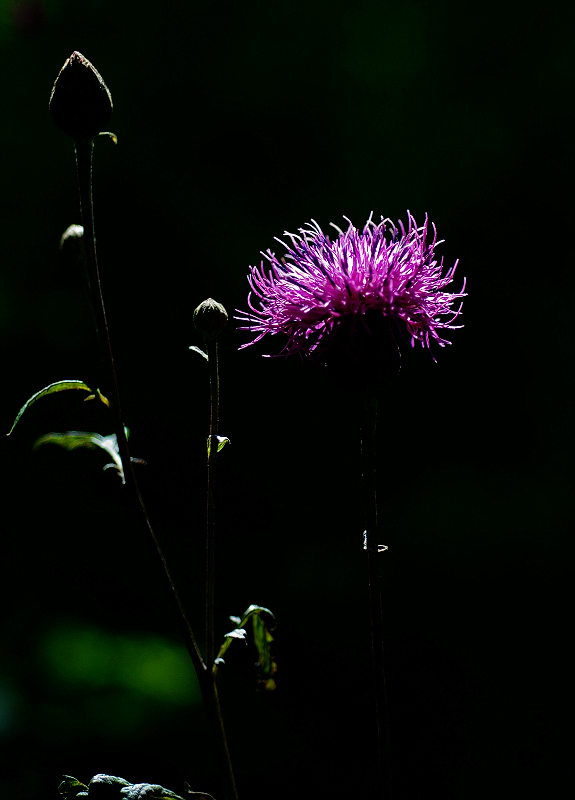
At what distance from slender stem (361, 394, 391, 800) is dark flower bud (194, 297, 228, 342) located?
0.28 meters

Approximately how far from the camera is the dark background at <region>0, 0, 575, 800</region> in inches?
197

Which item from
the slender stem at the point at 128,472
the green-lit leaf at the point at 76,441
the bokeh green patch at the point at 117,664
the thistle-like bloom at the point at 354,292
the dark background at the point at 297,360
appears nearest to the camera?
the slender stem at the point at 128,472

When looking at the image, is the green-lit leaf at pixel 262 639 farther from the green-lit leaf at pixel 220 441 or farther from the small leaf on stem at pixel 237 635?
the green-lit leaf at pixel 220 441

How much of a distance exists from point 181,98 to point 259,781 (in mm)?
4883

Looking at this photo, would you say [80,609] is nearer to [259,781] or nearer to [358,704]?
[259,781]

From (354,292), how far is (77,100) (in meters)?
0.54

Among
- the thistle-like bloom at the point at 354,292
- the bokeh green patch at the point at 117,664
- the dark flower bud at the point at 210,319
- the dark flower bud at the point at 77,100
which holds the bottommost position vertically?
the bokeh green patch at the point at 117,664

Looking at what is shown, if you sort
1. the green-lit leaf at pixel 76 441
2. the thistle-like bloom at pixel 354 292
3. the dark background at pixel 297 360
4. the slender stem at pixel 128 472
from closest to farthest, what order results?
the slender stem at pixel 128 472, the green-lit leaf at pixel 76 441, the thistle-like bloom at pixel 354 292, the dark background at pixel 297 360

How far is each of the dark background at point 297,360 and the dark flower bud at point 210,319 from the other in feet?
12.5

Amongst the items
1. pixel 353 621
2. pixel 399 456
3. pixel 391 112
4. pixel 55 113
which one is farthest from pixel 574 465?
pixel 55 113

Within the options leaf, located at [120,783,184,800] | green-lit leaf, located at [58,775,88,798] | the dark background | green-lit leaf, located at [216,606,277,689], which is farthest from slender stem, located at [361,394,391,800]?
the dark background

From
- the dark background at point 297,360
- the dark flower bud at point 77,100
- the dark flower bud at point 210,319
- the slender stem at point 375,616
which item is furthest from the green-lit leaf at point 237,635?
the dark background at point 297,360

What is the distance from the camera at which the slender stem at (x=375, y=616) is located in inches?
37.5

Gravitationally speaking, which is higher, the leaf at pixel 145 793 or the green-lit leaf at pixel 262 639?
the green-lit leaf at pixel 262 639
